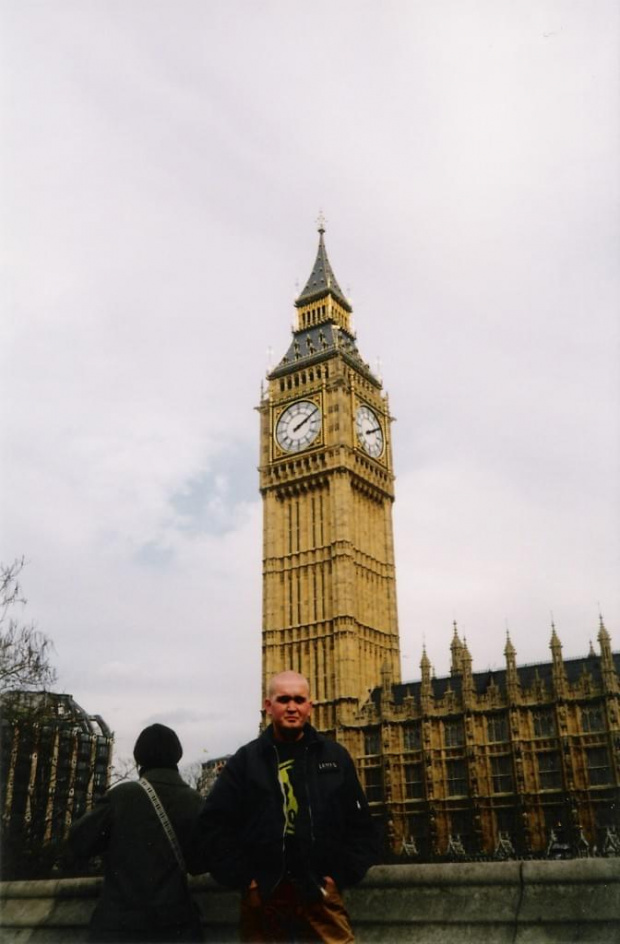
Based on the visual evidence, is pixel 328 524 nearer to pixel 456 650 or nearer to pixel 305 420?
pixel 305 420

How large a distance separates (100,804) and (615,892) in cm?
413

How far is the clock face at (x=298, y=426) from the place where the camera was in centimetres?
6962

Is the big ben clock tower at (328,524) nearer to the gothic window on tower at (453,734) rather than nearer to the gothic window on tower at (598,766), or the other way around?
the gothic window on tower at (453,734)

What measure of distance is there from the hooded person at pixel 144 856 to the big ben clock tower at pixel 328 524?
54.9 meters

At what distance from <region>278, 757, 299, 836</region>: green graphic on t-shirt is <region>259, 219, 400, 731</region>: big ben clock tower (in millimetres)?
55278

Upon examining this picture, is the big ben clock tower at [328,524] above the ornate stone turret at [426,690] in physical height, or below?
above

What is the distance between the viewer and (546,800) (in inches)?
2005

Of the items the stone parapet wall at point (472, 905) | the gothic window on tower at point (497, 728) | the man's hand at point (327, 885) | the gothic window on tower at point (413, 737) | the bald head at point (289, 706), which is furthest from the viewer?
the gothic window on tower at point (413, 737)

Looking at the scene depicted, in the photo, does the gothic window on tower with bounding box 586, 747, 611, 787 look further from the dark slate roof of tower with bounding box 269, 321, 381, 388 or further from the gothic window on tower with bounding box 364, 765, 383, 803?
the dark slate roof of tower with bounding box 269, 321, 381, 388

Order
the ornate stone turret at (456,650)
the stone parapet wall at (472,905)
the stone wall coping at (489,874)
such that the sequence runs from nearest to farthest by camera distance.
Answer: the stone parapet wall at (472,905) < the stone wall coping at (489,874) < the ornate stone turret at (456,650)

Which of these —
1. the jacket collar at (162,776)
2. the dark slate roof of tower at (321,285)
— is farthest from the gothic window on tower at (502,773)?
the jacket collar at (162,776)

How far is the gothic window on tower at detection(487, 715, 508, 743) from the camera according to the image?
5378 cm

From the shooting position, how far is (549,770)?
51594 mm

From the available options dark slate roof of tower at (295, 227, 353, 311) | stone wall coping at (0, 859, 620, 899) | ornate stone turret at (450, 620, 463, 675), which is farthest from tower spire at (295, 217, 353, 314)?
stone wall coping at (0, 859, 620, 899)
